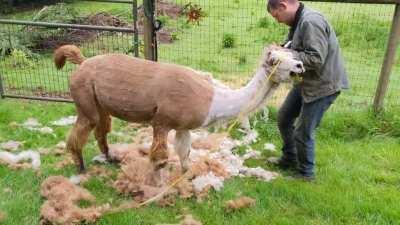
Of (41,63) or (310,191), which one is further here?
(41,63)

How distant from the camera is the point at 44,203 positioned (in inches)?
173

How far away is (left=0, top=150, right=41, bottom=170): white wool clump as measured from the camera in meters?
5.23

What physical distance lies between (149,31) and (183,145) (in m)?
1.90

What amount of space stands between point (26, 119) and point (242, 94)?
3.24 metres

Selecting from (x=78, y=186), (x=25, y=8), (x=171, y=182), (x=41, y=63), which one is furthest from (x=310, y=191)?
(x=25, y=8)

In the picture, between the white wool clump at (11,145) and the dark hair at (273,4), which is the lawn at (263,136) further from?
the dark hair at (273,4)

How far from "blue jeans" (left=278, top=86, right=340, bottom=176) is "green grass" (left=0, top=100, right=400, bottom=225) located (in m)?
0.22

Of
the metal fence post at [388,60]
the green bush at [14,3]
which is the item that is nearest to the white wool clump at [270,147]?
the metal fence post at [388,60]

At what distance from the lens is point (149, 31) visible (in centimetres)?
612

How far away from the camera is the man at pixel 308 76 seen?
428cm

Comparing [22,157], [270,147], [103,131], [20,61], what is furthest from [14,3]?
[270,147]

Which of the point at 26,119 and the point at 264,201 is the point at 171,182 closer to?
the point at 264,201

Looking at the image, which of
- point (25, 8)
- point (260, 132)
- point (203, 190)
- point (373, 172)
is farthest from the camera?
point (25, 8)

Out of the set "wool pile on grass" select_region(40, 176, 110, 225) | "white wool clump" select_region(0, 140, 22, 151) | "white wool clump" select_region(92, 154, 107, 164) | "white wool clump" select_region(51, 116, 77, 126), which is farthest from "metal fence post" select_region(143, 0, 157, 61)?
"wool pile on grass" select_region(40, 176, 110, 225)
